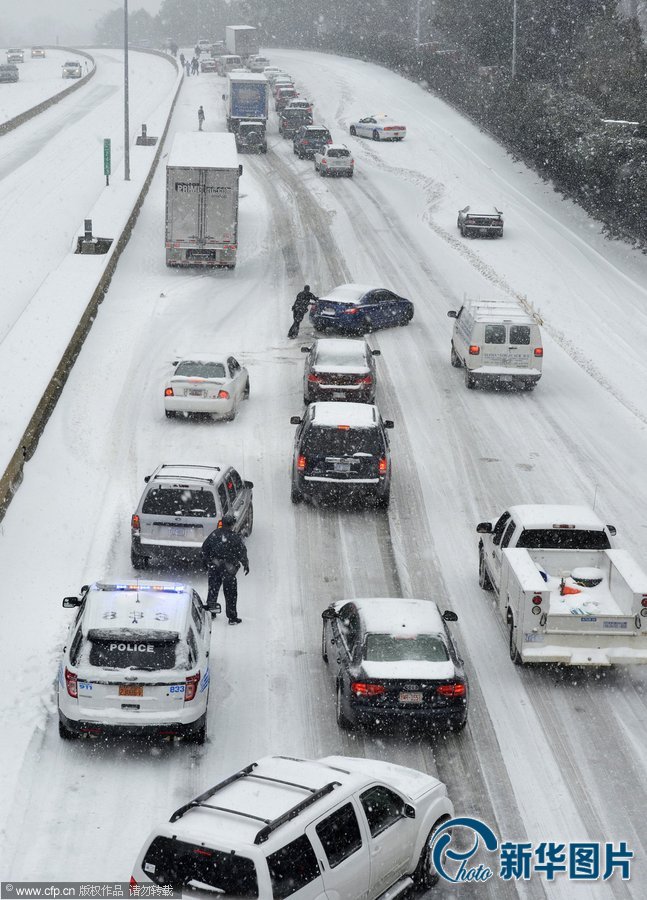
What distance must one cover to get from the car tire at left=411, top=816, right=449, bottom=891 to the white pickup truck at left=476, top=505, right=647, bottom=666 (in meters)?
4.48

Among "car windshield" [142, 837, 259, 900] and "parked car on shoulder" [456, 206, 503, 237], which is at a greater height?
"car windshield" [142, 837, 259, 900]

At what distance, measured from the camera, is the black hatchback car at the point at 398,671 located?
42.8ft

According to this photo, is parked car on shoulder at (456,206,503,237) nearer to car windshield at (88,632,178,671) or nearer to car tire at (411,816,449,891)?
car windshield at (88,632,178,671)

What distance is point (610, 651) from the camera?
14.5m

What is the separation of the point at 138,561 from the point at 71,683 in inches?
197

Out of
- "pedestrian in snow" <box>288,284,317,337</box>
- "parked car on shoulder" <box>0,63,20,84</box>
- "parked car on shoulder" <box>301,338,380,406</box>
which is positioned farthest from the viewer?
"parked car on shoulder" <box>0,63,20,84</box>

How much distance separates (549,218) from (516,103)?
14.9 metres

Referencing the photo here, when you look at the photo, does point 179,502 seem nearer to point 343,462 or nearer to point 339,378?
point 343,462

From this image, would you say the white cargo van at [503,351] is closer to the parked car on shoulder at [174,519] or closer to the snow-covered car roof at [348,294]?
the snow-covered car roof at [348,294]

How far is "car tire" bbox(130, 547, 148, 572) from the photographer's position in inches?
685

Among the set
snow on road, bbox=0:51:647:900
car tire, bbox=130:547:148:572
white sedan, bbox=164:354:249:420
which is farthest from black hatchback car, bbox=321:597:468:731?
white sedan, bbox=164:354:249:420

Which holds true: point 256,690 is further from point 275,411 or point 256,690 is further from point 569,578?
point 275,411

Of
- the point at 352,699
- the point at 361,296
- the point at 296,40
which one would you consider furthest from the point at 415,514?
the point at 296,40

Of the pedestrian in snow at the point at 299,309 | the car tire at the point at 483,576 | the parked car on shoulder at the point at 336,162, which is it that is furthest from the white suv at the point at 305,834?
the parked car on shoulder at the point at 336,162
